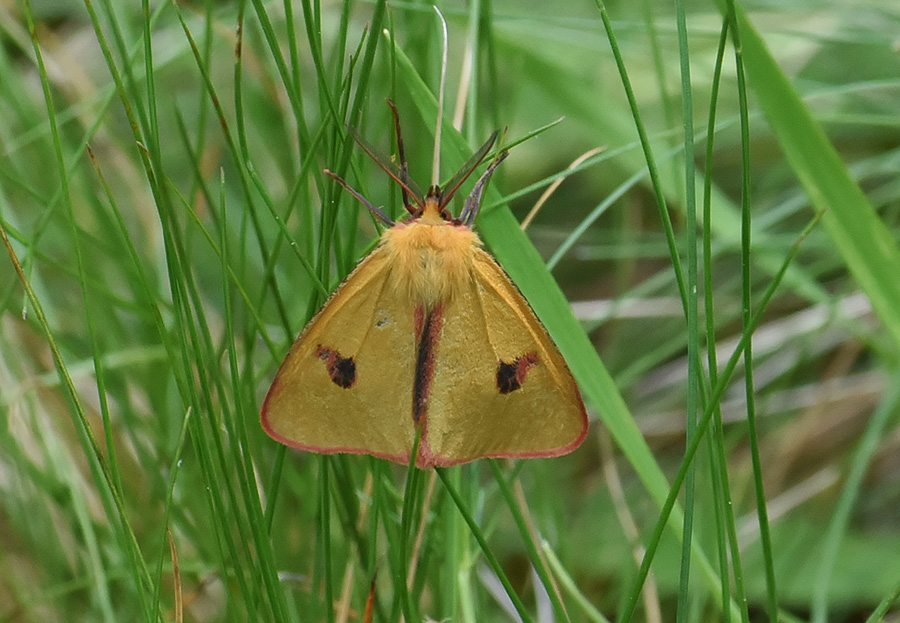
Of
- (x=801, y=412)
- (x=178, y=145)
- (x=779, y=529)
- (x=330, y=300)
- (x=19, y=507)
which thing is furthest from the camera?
(x=178, y=145)

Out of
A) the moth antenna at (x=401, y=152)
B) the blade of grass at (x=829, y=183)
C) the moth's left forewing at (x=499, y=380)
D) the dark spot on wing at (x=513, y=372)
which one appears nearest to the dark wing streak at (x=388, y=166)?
the moth antenna at (x=401, y=152)

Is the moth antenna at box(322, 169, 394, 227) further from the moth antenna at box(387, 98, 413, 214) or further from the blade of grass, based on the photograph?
the blade of grass

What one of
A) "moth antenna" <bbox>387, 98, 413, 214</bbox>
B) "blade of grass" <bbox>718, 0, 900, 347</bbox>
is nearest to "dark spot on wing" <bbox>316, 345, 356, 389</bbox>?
"moth antenna" <bbox>387, 98, 413, 214</bbox>

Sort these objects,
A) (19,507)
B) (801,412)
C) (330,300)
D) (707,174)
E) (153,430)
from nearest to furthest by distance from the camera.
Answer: (707,174), (330,300), (153,430), (19,507), (801,412)

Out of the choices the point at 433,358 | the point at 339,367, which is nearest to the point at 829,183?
the point at 433,358

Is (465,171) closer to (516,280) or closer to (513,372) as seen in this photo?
(516,280)

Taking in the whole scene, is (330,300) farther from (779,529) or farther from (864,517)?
(864,517)

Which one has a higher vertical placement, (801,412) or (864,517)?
(801,412)

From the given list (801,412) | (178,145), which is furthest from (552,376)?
(178,145)
